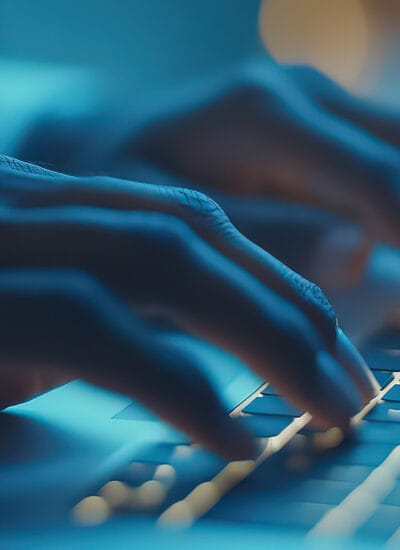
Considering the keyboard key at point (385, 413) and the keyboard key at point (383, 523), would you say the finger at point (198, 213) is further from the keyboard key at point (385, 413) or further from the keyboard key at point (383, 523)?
the keyboard key at point (383, 523)

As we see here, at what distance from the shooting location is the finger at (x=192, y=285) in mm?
378

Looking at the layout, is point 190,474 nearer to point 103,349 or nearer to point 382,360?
point 103,349

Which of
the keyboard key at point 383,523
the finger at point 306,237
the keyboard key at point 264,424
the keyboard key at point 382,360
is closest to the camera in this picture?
the keyboard key at point 383,523

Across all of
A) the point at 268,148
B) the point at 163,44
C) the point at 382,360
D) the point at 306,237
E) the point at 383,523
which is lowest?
the point at 383,523

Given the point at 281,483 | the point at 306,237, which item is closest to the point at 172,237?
the point at 281,483

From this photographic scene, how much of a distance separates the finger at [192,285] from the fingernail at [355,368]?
0.01 meters

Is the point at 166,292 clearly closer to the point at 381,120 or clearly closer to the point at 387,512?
the point at 387,512

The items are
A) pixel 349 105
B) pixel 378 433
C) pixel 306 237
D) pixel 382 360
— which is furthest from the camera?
pixel 349 105

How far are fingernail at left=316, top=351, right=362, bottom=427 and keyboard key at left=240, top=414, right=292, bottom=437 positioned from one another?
0.02 metres

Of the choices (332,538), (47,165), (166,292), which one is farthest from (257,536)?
(47,165)

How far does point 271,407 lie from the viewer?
1.37 feet

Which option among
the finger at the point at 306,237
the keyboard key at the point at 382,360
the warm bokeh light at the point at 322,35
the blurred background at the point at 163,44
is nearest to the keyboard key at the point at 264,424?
the keyboard key at the point at 382,360

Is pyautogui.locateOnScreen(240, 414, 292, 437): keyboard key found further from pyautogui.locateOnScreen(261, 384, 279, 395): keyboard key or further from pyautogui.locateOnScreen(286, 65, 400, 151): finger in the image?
pyautogui.locateOnScreen(286, 65, 400, 151): finger

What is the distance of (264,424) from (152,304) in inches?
3.2
